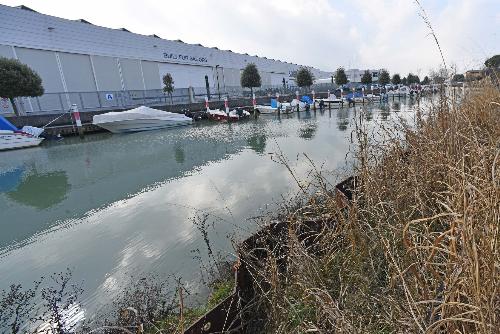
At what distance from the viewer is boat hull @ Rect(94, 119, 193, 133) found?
49.1 ft

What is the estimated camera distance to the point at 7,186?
261 inches

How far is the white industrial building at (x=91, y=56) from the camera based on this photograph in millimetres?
20281

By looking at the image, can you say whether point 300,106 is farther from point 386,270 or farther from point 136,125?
point 386,270

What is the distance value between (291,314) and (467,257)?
3.59ft

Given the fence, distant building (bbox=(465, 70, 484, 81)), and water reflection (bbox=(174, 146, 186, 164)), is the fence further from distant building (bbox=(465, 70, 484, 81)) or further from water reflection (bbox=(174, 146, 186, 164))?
distant building (bbox=(465, 70, 484, 81))

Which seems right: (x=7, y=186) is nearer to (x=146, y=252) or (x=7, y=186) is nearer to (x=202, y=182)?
(x=202, y=182)

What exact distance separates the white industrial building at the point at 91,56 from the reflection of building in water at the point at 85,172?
1164 cm

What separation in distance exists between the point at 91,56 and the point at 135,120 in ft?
42.9

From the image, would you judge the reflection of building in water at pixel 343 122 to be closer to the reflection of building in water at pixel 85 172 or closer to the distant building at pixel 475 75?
the reflection of building in water at pixel 85 172

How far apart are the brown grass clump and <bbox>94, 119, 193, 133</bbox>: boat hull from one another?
1443cm

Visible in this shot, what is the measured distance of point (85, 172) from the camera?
24.5ft

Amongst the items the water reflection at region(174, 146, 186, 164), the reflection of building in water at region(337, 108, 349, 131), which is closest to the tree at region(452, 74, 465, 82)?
the water reflection at region(174, 146, 186, 164)

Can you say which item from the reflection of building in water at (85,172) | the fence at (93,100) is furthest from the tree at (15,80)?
the reflection of building in water at (85,172)

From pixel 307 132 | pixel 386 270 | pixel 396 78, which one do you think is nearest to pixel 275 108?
pixel 307 132
